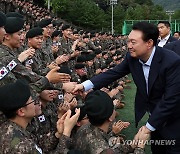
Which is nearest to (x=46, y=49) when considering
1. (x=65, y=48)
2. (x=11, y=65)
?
(x=65, y=48)

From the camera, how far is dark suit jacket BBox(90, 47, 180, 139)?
3113 mm

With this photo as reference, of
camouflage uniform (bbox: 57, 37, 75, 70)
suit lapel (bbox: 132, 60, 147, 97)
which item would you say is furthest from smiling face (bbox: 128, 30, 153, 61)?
camouflage uniform (bbox: 57, 37, 75, 70)

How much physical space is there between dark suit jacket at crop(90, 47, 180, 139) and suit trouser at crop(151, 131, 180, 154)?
9 cm

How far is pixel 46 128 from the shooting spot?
154 inches

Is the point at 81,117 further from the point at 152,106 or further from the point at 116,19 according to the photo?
the point at 116,19

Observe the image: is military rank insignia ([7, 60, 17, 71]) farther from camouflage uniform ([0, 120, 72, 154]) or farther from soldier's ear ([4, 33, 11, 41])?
camouflage uniform ([0, 120, 72, 154])

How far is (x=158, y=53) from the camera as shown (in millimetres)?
3271

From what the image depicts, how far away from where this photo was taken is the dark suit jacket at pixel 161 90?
311 centimetres

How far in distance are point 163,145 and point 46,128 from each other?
1.33 m

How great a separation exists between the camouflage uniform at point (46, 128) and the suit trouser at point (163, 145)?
102cm

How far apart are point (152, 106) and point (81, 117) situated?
2.35 feet

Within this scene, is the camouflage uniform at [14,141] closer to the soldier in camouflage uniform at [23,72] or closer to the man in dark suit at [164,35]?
the soldier in camouflage uniform at [23,72]

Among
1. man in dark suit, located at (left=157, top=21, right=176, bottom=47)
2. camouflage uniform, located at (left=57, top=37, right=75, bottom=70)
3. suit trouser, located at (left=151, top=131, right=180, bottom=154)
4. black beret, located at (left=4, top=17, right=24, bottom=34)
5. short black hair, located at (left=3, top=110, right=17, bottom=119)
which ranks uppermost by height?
black beret, located at (left=4, top=17, right=24, bottom=34)

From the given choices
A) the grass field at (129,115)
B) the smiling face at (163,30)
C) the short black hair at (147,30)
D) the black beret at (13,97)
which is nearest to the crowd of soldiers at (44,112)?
the black beret at (13,97)
